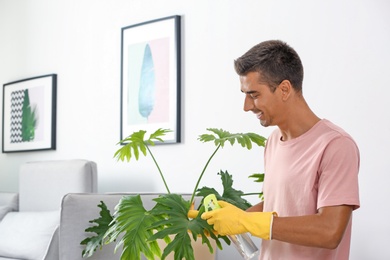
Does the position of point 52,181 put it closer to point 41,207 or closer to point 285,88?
point 41,207

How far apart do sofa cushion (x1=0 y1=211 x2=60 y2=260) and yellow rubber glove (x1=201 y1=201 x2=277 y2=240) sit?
6.83 feet

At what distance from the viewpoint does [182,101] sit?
3.62 m

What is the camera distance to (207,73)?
11.5 feet

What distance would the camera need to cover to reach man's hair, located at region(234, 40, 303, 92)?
5.86ft

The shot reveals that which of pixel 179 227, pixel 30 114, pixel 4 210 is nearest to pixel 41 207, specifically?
pixel 4 210

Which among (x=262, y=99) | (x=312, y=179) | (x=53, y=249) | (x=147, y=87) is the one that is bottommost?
(x=53, y=249)

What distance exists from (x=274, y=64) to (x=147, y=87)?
6.83 ft

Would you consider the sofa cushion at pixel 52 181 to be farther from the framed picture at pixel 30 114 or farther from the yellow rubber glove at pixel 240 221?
the yellow rubber glove at pixel 240 221

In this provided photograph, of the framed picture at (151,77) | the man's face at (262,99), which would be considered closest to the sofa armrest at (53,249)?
the framed picture at (151,77)

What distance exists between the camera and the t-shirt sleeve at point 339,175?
1633mm

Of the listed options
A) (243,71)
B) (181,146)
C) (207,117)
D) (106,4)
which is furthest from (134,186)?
(243,71)

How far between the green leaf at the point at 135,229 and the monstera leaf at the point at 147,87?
153 centimetres

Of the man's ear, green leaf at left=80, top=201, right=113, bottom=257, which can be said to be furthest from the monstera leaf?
the man's ear

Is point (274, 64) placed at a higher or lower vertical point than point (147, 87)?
lower
